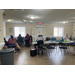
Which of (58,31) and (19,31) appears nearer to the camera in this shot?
(19,31)

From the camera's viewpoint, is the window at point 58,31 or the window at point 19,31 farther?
the window at point 58,31

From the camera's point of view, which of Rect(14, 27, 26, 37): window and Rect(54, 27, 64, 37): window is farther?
Rect(54, 27, 64, 37): window
